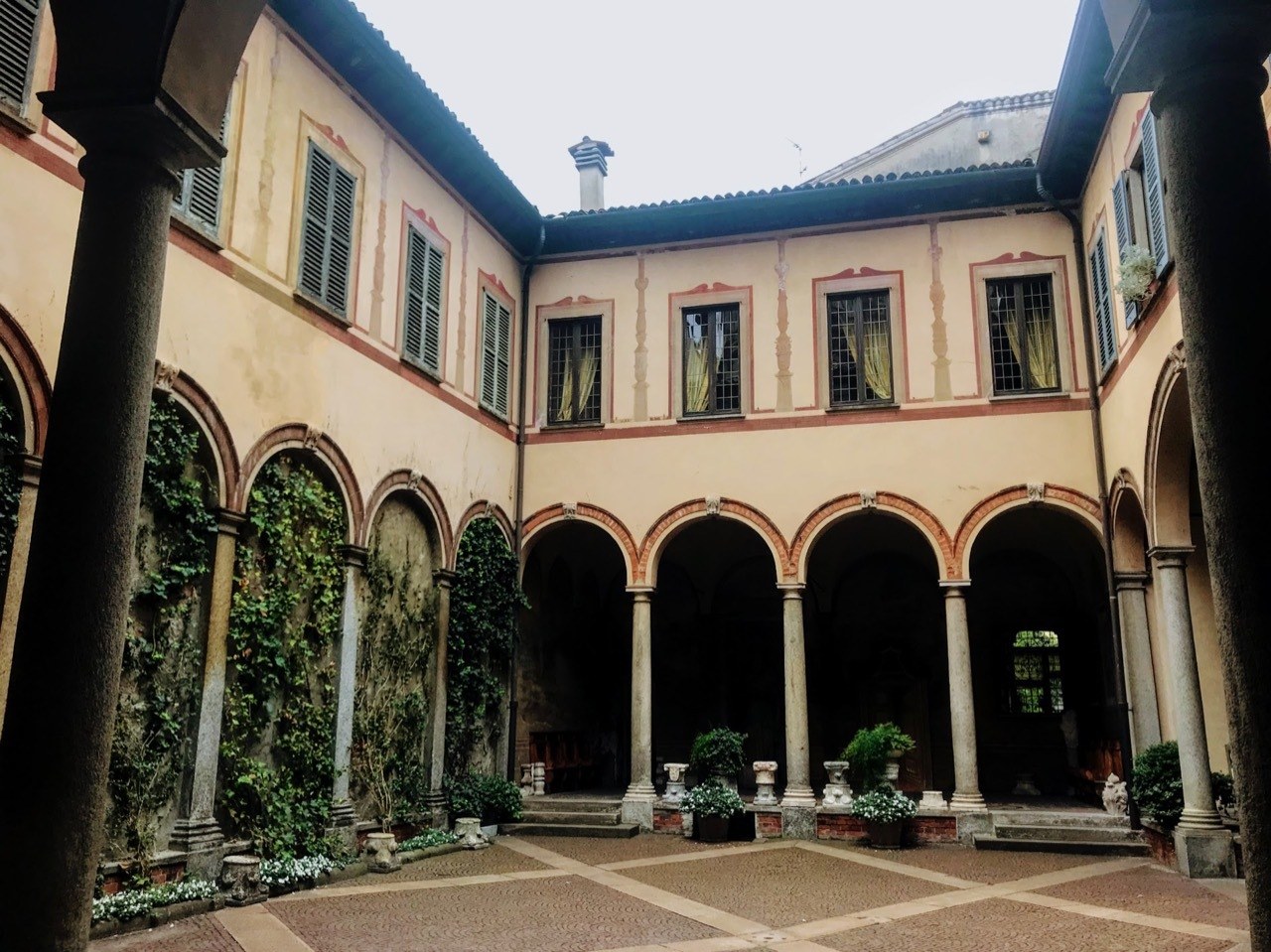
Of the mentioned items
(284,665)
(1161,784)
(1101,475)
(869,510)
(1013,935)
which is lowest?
(1013,935)

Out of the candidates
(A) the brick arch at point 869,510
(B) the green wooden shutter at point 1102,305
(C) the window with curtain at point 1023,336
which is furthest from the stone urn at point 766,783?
(B) the green wooden shutter at point 1102,305

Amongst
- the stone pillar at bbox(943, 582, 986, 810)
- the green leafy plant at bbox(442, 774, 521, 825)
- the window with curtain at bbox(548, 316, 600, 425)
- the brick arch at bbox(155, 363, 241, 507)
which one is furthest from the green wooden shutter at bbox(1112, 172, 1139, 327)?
the green leafy plant at bbox(442, 774, 521, 825)

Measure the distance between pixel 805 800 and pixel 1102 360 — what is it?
285 inches

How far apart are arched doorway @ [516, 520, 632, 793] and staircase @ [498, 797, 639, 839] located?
44.0 inches

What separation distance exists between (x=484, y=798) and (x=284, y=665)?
4.31m

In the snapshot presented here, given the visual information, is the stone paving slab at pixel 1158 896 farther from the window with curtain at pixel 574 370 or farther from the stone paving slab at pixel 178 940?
the window with curtain at pixel 574 370

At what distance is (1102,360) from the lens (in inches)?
558

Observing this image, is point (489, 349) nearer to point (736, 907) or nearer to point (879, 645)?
point (879, 645)

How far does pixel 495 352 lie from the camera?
16078 mm

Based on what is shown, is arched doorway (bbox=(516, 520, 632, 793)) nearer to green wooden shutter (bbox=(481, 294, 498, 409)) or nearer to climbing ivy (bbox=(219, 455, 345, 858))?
green wooden shutter (bbox=(481, 294, 498, 409))

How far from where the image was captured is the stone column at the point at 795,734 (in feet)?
46.8

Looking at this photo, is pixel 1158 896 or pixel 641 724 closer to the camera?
pixel 1158 896

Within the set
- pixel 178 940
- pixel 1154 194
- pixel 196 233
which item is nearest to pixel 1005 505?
pixel 1154 194

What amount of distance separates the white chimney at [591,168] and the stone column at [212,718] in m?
10.3
